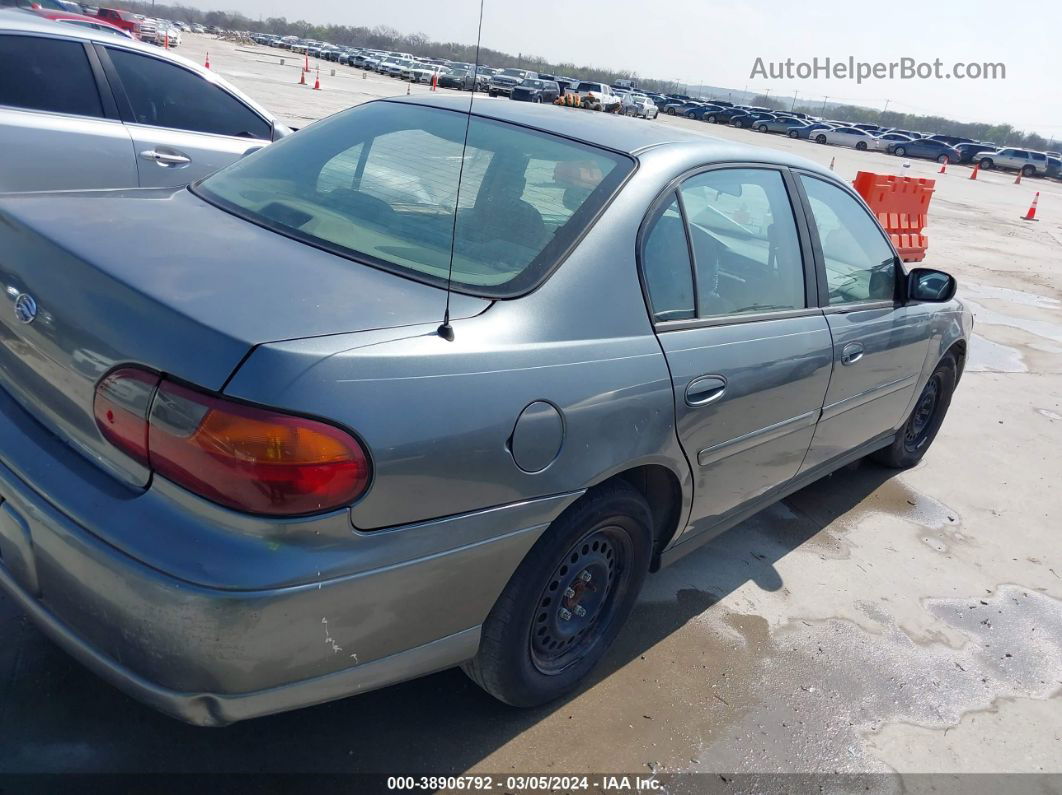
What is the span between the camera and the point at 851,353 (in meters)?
3.52

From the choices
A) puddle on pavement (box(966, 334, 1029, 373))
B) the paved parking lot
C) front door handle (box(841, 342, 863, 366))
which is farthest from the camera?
puddle on pavement (box(966, 334, 1029, 373))

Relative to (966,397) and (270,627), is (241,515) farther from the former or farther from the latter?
(966,397)

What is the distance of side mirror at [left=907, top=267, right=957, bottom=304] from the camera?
4004mm

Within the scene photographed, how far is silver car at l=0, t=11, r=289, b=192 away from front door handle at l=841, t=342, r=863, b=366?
3.24 meters

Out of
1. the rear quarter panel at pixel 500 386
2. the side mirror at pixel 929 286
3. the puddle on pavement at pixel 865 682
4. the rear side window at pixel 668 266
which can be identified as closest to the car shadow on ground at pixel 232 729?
the puddle on pavement at pixel 865 682

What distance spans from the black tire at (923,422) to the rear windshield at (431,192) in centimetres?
292

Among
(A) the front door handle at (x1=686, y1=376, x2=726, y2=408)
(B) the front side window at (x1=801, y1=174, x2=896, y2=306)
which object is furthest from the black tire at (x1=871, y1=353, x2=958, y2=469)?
(A) the front door handle at (x1=686, y1=376, x2=726, y2=408)

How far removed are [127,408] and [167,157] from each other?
3.66 metres

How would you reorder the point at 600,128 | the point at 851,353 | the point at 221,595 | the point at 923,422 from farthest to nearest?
the point at 923,422
the point at 851,353
the point at 600,128
the point at 221,595

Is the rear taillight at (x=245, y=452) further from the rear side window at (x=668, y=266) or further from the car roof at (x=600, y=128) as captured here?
the car roof at (x=600, y=128)

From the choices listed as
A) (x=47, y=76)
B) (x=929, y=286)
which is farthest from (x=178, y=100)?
(x=929, y=286)

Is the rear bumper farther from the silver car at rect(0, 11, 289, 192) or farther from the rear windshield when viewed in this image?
the silver car at rect(0, 11, 289, 192)

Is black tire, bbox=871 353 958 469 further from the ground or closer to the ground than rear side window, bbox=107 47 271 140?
closer to the ground

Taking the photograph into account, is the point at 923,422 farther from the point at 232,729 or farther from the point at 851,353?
the point at 232,729
